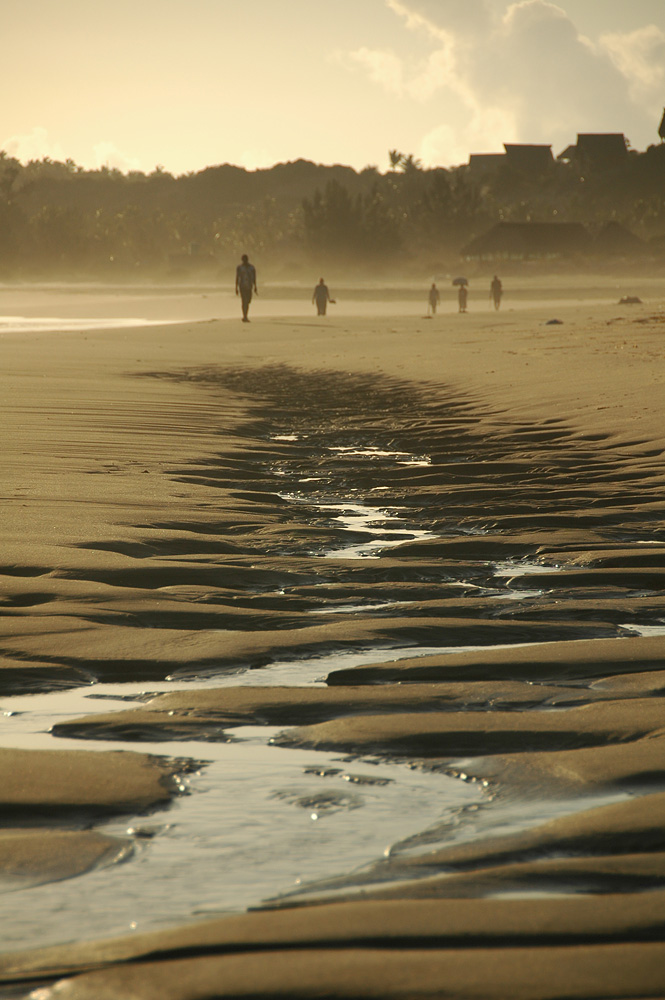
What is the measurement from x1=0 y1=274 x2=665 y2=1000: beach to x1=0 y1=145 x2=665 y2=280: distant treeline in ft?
238

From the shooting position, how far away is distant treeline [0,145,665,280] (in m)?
82.5

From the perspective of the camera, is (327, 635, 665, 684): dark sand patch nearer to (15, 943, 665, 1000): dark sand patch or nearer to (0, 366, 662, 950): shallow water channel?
(0, 366, 662, 950): shallow water channel

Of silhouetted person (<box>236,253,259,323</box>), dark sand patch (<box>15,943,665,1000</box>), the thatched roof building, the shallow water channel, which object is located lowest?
the shallow water channel

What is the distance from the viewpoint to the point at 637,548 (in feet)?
11.8

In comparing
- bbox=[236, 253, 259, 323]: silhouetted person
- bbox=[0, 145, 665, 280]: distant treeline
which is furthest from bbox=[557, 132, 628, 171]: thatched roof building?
bbox=[236, 253, 259, 323]: silhouetted person

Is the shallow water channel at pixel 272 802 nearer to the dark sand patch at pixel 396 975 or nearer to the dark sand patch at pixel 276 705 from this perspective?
the dark sand patch at pixel 276 705

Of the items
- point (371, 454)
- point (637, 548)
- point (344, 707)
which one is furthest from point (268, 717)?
point (371, 454)

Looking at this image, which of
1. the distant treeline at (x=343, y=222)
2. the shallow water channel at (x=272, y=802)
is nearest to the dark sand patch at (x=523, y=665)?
the shallow water channel at (x=272, y=802)

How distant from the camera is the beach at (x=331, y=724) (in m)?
1.25

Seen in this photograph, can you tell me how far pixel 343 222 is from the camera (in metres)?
82.5

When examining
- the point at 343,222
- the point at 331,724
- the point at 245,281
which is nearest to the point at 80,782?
the point at 331,724

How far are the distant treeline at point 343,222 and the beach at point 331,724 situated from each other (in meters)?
72.6

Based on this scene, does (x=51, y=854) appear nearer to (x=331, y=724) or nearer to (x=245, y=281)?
(x=331, y=724)

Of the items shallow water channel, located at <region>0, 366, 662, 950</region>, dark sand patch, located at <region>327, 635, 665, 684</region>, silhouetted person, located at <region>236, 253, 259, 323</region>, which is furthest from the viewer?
silhouetted person, located at <region>236, 253, 259, 323</region>
